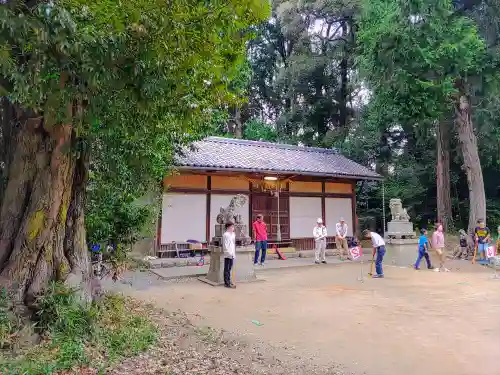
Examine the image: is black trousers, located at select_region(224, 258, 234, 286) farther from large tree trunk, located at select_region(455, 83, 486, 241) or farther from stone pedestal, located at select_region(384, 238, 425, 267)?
large tree trunk, located at select_region(455, 83, 486, 241)

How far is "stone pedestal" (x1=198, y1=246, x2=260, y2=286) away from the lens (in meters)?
8.26

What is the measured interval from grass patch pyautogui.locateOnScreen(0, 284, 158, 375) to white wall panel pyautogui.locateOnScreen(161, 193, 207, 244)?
6738 millimetres

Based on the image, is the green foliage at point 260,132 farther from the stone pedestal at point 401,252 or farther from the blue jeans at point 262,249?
the stone pedestal at point 401,252

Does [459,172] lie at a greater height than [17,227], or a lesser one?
greater

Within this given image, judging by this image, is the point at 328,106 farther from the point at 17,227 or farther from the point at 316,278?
the point at 17,227

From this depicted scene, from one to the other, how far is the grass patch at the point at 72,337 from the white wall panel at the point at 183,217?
6738 mm

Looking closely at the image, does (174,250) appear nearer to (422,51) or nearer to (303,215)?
(303,215)

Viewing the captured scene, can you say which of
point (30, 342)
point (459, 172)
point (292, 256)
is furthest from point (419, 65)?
point (30, 342)

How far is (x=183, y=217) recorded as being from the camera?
11.8 meters

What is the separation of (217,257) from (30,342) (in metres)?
4.87

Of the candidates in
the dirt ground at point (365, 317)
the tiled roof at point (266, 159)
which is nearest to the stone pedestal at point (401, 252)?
the dirt ground at point (365, 317)

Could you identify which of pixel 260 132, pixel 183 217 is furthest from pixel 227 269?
pixel 260 132

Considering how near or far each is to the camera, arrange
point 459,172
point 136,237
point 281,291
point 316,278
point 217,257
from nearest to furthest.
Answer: point 136,237 → point 281,291 → point 217,257 → point 316,278 → point 459,172

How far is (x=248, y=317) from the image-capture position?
5.67 m
